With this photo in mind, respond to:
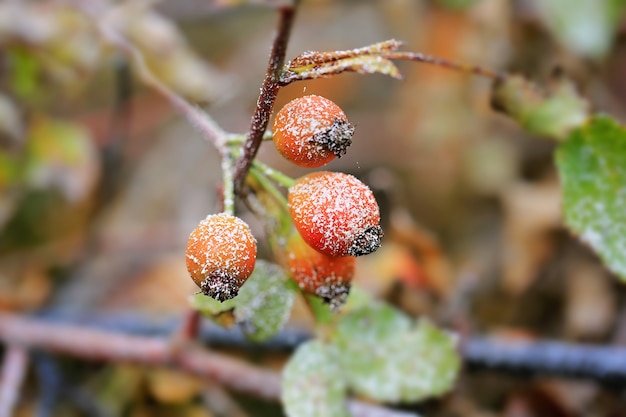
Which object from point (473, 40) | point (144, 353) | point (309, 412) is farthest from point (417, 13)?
point (309, 412)

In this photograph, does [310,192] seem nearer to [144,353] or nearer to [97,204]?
[144,353]

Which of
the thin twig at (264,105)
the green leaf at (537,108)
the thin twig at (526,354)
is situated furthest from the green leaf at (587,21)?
the thin twig at (264,105)

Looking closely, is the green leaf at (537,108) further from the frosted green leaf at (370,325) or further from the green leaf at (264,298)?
the green leaf at (264,298)

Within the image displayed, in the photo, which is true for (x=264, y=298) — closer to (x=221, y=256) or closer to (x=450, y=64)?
(x=221, y=256)

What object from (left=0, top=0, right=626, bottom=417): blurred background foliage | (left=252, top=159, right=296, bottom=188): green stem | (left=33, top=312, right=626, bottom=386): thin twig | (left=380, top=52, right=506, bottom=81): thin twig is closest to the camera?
(left=252, top=159, right=296, bottom=188): green stem

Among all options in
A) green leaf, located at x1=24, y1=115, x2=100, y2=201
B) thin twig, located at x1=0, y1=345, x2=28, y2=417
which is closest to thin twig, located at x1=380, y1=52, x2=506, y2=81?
A: thin twig, located at x1=0, y1=345, x2=28, y2=417

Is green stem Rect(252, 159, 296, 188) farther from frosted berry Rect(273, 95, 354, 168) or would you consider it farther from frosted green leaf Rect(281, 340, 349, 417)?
frosted green leaf Rect(281, 340, 349, 417)
